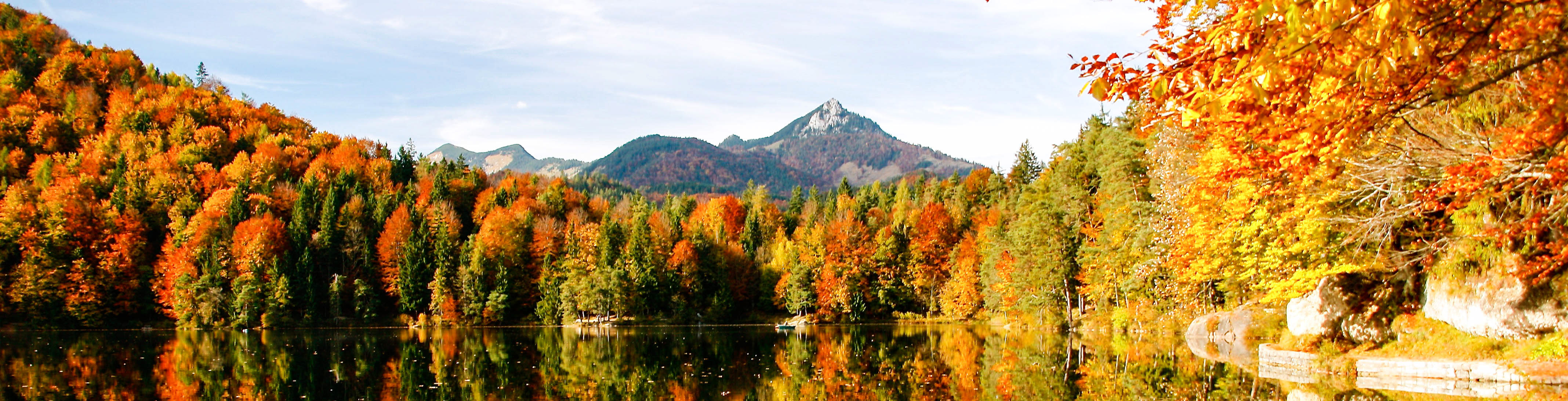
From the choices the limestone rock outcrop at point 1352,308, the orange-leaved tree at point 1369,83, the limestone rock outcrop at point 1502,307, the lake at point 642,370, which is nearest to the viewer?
the orange-leaved tree at point 1369,83

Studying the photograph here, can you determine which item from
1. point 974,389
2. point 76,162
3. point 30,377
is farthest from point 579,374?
point 76,162

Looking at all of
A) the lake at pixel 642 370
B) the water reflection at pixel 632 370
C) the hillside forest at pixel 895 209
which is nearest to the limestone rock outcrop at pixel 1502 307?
the hillside forest at pixel 895 209

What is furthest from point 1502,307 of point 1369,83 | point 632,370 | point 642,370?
point 632,370

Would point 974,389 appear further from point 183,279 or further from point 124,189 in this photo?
point 124,189

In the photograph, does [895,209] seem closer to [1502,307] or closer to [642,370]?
[642,370]

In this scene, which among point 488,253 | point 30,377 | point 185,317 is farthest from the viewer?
point 488,253

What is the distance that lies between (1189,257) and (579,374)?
17.0m

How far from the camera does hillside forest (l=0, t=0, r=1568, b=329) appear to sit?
686 cm

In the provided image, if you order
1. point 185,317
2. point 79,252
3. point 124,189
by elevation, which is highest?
point 124,189

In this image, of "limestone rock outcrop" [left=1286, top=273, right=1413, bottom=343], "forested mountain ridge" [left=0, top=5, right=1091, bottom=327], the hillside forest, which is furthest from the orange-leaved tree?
"forested mountain ridge" [left=0, top=5, right=1091, bottom=327]

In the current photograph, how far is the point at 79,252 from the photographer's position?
202 feet

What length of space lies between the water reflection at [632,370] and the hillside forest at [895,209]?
383 cm

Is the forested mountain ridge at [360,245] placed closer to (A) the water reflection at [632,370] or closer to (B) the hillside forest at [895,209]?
(B) the hillside forest at [895,209]

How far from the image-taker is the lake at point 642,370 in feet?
55.3
